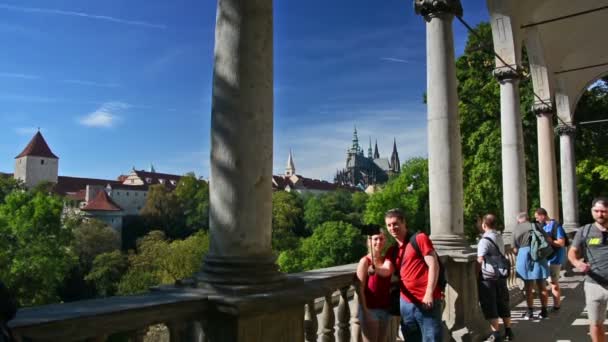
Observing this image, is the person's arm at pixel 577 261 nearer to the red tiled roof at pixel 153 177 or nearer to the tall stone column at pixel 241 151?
the tall stone column at pixel 241 151

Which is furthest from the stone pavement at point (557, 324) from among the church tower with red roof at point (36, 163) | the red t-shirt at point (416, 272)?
the church tower with red roof at point (36, 163)

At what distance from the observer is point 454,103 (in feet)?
25.5

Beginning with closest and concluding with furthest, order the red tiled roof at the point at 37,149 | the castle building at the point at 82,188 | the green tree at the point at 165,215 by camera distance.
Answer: the green tree at the point at 165,215, the castle building at the point at 82,188, the red tiled roof at the point at 37,149

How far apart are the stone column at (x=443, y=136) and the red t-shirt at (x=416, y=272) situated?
9.62 feet

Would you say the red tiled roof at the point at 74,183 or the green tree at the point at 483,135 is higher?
the red tiled roof at the point at 74,183

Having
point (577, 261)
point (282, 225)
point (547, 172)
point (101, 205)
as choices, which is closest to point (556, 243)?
point (577, 261)

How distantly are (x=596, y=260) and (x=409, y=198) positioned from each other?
166ft

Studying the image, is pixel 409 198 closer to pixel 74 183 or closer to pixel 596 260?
pixel 596 260

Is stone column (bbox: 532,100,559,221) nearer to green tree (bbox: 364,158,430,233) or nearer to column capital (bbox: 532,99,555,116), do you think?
column capital (bbox: 532,99,555,116)

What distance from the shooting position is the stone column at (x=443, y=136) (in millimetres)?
7609

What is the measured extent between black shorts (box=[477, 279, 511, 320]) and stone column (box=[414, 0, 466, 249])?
0.67m

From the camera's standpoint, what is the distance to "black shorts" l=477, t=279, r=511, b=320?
7.23 m

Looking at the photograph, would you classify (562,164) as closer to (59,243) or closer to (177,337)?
(177,337)

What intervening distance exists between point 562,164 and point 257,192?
65.5 feet
